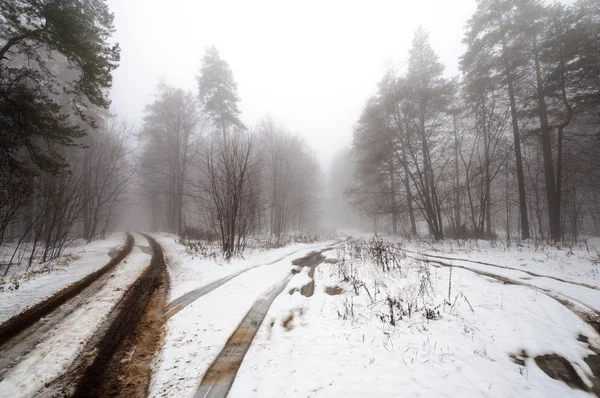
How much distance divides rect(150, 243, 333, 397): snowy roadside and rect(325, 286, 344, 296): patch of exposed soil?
1.49 meters

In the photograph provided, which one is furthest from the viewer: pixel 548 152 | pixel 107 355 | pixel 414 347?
pixel 548 152

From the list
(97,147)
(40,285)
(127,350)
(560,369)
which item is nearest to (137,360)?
(127,350)

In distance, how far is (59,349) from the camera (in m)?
2.95

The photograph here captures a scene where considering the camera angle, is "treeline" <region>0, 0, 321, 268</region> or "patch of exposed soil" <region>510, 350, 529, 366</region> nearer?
"patch of exposed soil" <region>510, 350, 529, 366</region>

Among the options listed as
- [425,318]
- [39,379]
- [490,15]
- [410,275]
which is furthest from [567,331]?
[490,15]

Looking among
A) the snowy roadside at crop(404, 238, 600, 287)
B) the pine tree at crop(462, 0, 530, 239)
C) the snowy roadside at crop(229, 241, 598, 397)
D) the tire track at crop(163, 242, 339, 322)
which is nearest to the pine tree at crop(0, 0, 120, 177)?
the tire track at crop(163, 242, 339, 322)

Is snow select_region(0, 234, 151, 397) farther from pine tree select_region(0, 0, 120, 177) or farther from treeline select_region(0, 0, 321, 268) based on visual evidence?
pine tree select_region(0, 0, 120, 177)

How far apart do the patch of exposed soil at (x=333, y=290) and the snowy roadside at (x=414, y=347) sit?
16.9 inches

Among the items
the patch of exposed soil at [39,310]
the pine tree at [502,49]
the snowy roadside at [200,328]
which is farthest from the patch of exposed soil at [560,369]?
the pine tree at [502,49]

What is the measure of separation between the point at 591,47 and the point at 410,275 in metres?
14.1

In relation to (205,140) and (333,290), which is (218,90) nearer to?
(205,140)

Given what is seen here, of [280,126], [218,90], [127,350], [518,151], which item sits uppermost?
[218,90]

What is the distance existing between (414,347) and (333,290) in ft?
8.97

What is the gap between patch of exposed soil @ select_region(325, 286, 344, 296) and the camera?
18.7 ft
